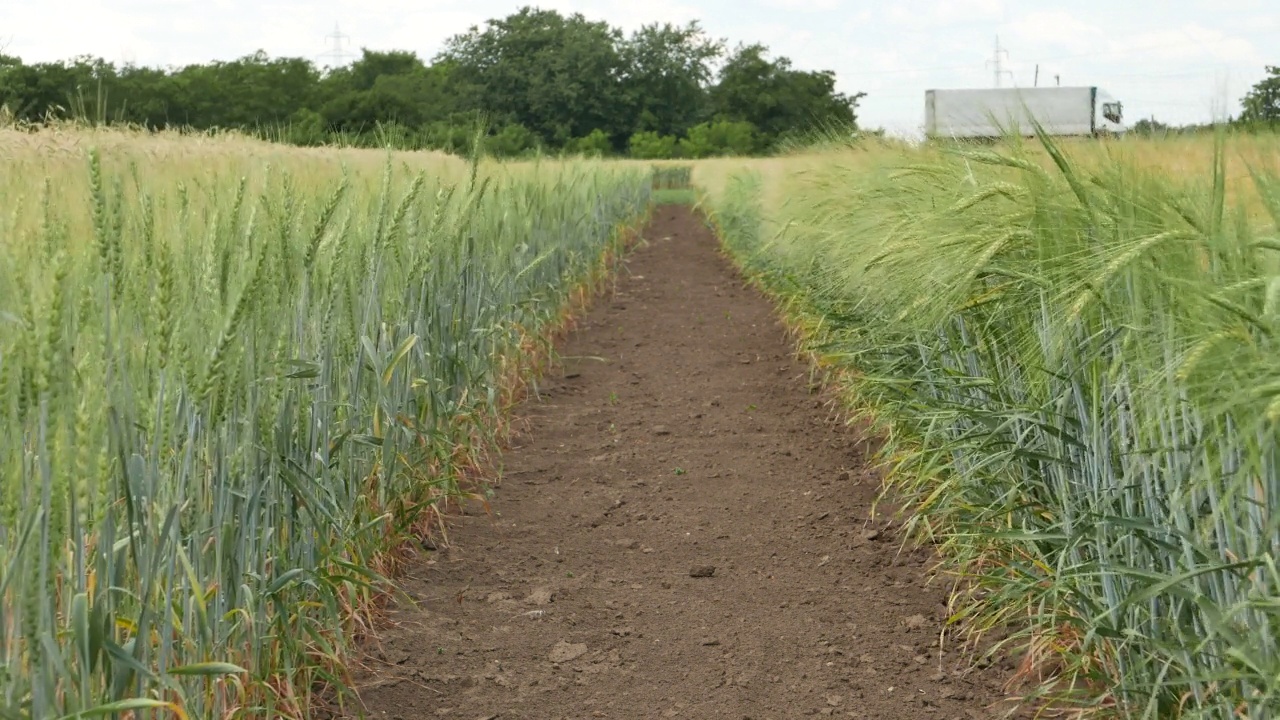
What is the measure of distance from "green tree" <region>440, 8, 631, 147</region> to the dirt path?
4051 cm

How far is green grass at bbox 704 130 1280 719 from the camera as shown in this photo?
190 centimetres

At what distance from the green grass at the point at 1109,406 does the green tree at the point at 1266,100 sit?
22cm

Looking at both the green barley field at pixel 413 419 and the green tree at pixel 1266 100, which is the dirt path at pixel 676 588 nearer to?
the green barley field at pixel 413 419

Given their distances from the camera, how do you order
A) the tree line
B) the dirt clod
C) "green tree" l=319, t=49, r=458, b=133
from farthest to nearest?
the tree line < "green tree" l=319, t=49, r=458, b=133 < the dirt clod

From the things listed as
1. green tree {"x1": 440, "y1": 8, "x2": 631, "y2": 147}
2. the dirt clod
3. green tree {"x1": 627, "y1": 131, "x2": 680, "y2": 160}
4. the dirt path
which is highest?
green tree {"x1": 440, "y1": 8, "x2": 631, "y2": 147}

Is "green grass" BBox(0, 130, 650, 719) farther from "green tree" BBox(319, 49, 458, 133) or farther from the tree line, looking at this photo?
the tree line

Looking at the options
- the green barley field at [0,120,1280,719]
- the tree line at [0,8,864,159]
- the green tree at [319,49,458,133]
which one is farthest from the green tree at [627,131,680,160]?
the green barley field at [0,120,1280,719]

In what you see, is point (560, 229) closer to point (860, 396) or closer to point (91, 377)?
point (860, 396)

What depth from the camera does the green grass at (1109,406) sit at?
1897mm

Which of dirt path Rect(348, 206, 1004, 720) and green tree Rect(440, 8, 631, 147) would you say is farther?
green tree Rect(440, 8, 631, 147)

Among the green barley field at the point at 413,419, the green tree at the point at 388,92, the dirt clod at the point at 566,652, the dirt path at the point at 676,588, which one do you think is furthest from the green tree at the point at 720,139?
the dirt clod at the point at 566,652

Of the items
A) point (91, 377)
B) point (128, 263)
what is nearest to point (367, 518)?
point (128, 263)

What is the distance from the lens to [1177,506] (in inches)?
83.0

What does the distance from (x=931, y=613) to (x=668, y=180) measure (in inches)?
1538
